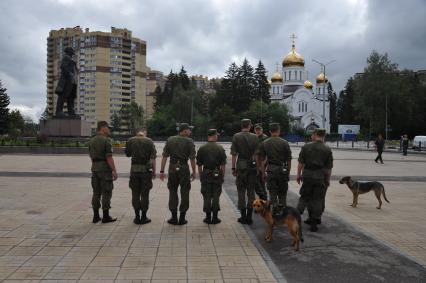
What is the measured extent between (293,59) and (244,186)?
320 feet

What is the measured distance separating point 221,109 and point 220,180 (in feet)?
263

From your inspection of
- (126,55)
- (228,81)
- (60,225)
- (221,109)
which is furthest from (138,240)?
(126,55)

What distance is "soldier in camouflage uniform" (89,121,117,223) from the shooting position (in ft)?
25.7

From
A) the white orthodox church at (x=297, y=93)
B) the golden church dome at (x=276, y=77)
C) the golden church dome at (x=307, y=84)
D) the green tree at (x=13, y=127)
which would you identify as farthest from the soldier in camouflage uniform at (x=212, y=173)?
the golden church dome at (x=307, y=84)

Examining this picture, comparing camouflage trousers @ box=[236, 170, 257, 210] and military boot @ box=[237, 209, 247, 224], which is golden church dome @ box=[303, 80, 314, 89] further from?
military boot @ box=[237, 209, 247, 224]

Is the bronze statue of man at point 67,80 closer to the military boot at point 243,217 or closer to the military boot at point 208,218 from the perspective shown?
the military boot at point 208,218

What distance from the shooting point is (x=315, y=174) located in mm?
7680

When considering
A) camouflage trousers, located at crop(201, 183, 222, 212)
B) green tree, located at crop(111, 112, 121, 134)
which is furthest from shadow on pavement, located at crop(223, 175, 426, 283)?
green tree, located at crop(111, 112, 121, 134)

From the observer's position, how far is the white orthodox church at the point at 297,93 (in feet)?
333

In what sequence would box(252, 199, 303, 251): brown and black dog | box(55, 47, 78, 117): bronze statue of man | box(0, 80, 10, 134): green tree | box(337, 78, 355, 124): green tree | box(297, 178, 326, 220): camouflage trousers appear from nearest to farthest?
box(252, 199, 303, 251): brown and black dog
box(297, 178, 326, 220): camouflage trousers
box(55, 47, 78, 117): bronze statue of man
box(0, 80, 10, 134): green tree
box(337, 78, 355, 124): green tree

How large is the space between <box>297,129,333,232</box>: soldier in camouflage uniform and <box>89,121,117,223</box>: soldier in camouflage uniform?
3.45m

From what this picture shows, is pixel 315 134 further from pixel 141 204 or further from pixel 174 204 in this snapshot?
pixel 141 204

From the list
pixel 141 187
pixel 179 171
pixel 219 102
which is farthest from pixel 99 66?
pixel 179 171

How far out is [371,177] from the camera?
634 inches
